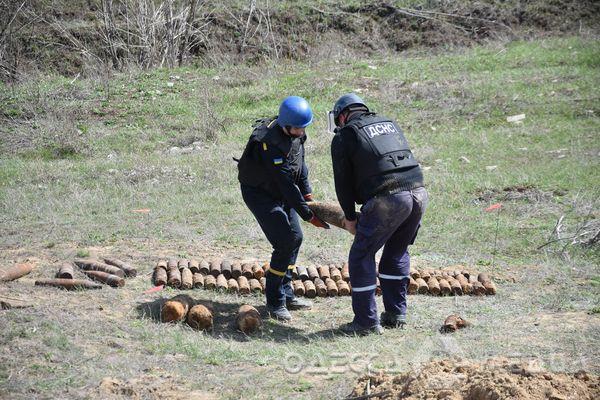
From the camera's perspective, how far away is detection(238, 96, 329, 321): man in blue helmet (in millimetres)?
6648

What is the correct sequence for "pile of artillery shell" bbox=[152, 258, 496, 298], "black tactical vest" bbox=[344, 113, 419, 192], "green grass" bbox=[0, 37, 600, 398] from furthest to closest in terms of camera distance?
"pile of artillery shell" bbox=[152, 258, 496, 298]
"black tactical vest" bbox=[344, 113, 419, 192]
"green grass" bbox=[0, 37, 600, 398]

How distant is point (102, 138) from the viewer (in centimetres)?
1429

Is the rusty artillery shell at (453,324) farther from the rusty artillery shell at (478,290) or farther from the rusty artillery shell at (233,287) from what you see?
the rusty artillery shell at (233,287)

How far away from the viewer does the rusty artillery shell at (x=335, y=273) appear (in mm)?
7988

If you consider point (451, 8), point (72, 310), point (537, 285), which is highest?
point (451, 8)

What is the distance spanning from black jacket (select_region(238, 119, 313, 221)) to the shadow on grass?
1.02 m

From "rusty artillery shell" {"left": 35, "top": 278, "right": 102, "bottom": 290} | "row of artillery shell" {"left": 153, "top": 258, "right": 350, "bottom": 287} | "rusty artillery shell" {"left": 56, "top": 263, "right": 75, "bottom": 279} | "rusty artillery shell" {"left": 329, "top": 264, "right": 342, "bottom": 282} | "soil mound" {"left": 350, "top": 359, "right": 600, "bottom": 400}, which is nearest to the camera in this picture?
"soil mound" {"left": 350, "top": 359, "right": 600, "bottom": 400}

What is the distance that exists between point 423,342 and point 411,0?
18.9 m

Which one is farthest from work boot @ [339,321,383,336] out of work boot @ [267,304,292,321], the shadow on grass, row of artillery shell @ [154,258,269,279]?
row of artillery shell @ [154,258,269,279]

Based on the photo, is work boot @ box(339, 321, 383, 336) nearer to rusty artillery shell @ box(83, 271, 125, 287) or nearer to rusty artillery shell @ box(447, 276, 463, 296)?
rusty artillery shell @ box(447, 276, 463, 296)

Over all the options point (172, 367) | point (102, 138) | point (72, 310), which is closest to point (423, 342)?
point (172, 367)

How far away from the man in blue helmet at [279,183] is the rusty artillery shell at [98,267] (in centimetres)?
157

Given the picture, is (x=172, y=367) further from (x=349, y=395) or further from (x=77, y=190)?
(x=77, y=190)

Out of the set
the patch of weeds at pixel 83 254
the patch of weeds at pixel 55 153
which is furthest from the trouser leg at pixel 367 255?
the patch of weeds at pixel 55 153
